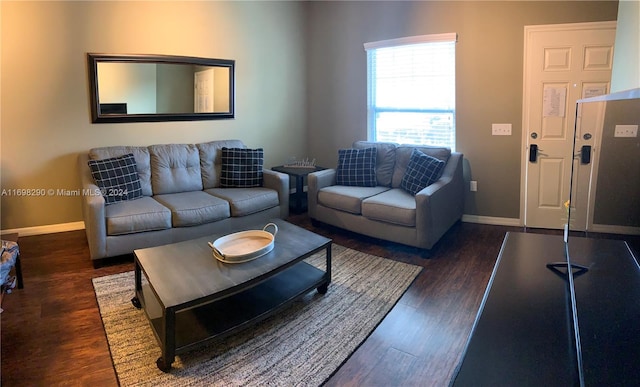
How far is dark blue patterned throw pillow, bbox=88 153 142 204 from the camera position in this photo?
367cm

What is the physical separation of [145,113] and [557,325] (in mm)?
4211

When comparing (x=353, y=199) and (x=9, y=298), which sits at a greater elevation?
(x=353, y=199)

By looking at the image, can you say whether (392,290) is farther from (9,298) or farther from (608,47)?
(608,47)

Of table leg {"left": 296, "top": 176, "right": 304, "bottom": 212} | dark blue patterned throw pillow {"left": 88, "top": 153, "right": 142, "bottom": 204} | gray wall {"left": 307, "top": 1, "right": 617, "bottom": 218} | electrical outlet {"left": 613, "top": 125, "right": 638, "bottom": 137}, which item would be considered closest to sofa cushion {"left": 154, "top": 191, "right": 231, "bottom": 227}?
dark blue patterned throw pillow {"left": 88, "top": 153, "right": 142, "bottom": 204}

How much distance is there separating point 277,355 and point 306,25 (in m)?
→ 4.56

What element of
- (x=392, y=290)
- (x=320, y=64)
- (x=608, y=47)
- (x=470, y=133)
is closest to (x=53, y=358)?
(x=392, y=290)

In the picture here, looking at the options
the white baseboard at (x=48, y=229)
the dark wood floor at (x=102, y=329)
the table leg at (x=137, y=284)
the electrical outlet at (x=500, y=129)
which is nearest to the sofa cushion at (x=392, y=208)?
the dark wood floor at (x=102, y=329)

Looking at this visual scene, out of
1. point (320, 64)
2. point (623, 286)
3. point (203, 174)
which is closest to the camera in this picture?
point (623, 286)

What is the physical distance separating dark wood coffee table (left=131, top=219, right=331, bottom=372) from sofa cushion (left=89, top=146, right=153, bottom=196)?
4.65 feet

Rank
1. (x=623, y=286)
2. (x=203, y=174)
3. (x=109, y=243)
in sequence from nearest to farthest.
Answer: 1. (x=623, y=286)
2. (x=109, y=243)
3. (x=203, y=174)

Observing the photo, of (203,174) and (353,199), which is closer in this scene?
(353,199)

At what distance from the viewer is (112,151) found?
157 inches

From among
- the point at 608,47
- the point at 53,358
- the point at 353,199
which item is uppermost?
the point at 608,47

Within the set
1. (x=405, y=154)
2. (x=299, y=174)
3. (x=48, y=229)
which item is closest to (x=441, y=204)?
(x=405, y=154)
